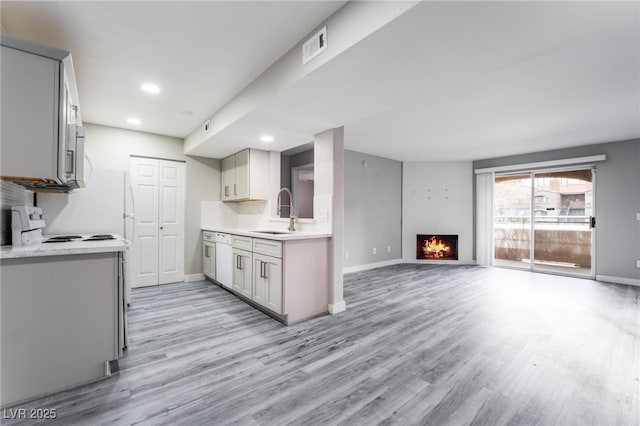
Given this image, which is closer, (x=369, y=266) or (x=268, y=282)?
(x=268, y=282)

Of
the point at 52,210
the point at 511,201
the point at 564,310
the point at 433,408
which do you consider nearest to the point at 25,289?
the point at 52,210

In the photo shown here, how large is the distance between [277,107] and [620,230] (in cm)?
620

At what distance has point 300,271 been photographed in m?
2.99

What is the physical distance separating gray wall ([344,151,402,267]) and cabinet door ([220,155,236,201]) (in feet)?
7.11

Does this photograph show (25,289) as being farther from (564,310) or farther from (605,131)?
(605,131)

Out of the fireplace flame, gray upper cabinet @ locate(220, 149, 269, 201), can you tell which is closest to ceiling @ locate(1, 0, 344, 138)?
gray upper cabinet @ locate(220, 149, 269, 201)

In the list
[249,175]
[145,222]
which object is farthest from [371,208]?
[145,222]

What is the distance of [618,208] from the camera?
4.78 meters

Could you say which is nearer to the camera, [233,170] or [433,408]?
Result: [433,408]

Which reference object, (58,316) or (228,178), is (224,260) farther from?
(58,316)

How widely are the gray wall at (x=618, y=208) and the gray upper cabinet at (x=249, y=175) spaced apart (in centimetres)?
597

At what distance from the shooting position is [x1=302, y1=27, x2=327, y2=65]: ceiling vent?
1862mm

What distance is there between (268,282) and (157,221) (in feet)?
8.69

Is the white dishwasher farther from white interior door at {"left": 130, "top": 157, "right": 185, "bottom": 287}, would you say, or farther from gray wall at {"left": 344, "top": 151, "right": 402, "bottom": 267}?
gray wall at {"left": 344, "top": 151, "right": 402, "bottom": 267}
